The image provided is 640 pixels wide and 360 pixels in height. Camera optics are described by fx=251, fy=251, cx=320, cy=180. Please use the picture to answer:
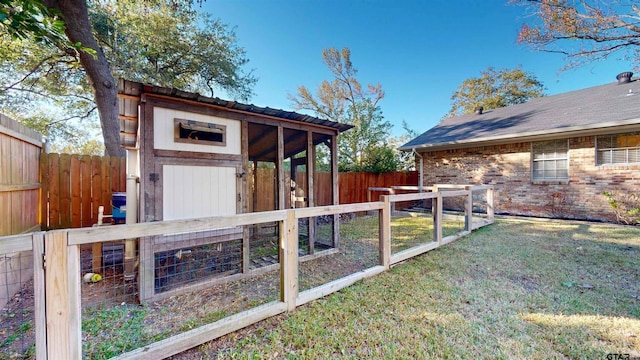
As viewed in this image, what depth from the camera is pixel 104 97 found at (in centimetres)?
632

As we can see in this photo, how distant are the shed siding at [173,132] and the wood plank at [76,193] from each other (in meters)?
3.31

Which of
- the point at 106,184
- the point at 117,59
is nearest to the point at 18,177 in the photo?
the point at 106,184

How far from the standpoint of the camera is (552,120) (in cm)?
807

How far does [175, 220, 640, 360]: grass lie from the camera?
1.97m

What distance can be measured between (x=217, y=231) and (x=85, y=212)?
11.5 feet

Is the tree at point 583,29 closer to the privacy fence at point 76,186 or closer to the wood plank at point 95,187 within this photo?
the privacy fence at point 76,186

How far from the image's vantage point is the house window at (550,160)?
779 centimetres

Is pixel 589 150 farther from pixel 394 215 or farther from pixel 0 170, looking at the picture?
pixel 0 170

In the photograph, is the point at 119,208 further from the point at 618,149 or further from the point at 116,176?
the point at 618,149

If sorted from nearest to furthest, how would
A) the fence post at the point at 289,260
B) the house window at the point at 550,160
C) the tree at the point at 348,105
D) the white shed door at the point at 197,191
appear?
1. the fence post at the point at 289,260
2. the white shed door at the point at 197,191
3. the house window at the point at 550,160
4. the tree at the point at 348,105

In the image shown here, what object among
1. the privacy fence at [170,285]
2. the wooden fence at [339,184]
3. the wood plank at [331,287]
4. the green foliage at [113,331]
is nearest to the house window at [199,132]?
the privacy fence at [170,285]

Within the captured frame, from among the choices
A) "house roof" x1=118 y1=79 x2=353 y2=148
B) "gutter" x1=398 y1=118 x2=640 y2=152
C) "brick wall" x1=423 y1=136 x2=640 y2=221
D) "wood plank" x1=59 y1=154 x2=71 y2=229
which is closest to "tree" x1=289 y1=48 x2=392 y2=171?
"gutter" x1=398 y1=118 x2=640 y2=152

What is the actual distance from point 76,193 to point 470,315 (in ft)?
22.0

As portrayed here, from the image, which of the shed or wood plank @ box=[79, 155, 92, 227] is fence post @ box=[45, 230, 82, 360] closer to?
the shed
